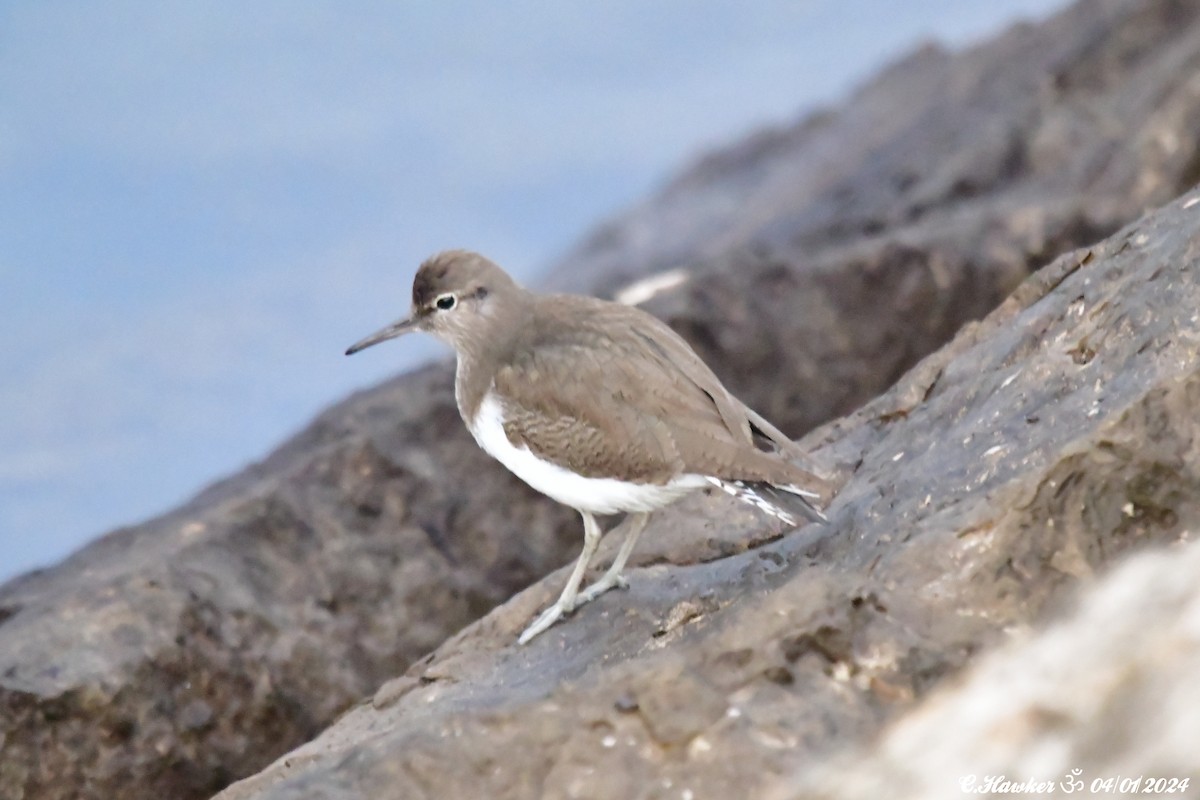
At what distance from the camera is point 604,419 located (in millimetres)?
6234

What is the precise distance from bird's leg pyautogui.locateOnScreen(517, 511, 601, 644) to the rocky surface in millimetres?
132

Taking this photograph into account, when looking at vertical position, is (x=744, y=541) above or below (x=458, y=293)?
below

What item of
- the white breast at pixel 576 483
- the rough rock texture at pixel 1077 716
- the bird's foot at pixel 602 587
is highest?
the white breast at pixel 576 483

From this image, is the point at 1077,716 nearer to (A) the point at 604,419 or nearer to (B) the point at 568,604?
(A) the point at 604,419

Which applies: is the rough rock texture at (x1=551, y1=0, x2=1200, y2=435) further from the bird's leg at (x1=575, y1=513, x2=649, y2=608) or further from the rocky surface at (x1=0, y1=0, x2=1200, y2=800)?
the bird's leg at (x1=575, y1=513, x2=649, y2=608)

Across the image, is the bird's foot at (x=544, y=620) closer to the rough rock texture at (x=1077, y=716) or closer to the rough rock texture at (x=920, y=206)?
the rough rock texture at (x=1077, y=716)

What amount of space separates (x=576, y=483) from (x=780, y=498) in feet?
3.02

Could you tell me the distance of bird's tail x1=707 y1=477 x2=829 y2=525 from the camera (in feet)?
19.1

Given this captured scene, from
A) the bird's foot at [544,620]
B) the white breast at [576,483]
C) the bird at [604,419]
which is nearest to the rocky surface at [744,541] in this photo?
the bird's foot at [544,620]

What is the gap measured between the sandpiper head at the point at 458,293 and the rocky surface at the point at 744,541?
129 centimetres

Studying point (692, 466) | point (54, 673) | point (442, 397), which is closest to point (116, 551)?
point (54, 673)

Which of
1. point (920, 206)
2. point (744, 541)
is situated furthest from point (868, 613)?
point (920, 206)

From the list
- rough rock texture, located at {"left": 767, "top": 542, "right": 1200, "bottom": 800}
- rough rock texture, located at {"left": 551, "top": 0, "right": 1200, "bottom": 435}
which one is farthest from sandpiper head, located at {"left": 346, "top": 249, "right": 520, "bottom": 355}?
rough rock texture, located at {"left": 767, "top": 542, "right": 1200, "bottom": 800}

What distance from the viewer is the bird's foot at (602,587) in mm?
6527
